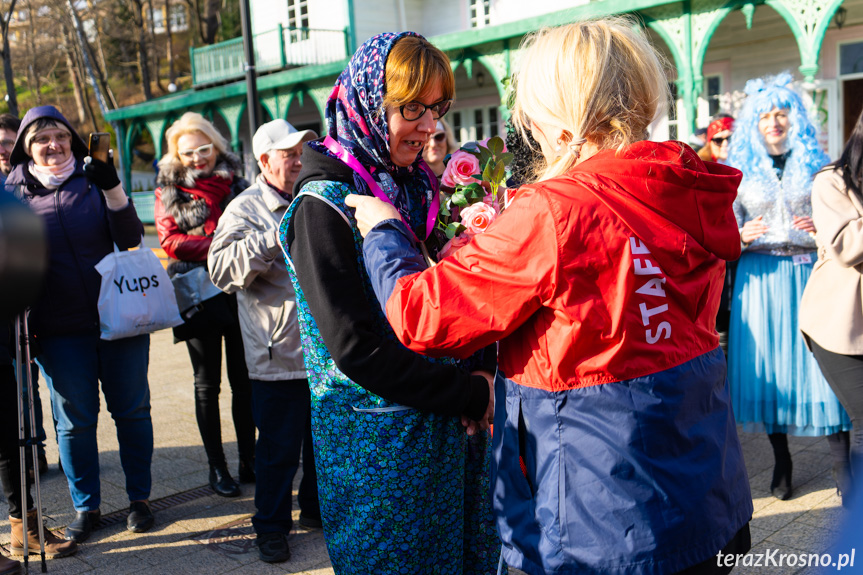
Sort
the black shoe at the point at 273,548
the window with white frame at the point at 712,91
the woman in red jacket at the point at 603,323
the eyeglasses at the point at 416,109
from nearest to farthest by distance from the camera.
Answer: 1. the woman in red jacket at the point at 603,323
2. the eyeglasses at the point at 416,109
3. the black shoe at the point at 273,548
4. the window with white frame at the point at 712,91

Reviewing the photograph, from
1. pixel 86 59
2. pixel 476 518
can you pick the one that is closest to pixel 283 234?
pixel 476 518

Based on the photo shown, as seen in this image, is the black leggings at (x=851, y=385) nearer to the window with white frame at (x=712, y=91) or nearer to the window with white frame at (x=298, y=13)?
the window with white frame at (x=712, y=91)

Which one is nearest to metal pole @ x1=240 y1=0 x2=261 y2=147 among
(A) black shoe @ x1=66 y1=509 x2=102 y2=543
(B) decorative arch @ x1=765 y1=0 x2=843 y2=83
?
(A) black shoe @ x1=66 y1=509 x2=102 y2=543

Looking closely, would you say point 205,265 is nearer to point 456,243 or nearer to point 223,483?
point 223,483

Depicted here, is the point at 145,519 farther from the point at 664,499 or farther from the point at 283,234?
the point at 664,499

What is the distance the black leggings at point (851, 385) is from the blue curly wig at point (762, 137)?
4.36 ft

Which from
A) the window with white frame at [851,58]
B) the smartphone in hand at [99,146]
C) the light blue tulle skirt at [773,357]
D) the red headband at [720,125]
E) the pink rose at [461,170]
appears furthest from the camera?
the window with white frame at [851,58]

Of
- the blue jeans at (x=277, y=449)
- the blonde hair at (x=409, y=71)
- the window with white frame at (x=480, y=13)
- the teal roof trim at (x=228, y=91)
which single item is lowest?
the blue jeans at (x=277, y=449)

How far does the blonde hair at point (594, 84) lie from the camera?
1.53m

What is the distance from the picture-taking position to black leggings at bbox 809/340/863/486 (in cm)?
322

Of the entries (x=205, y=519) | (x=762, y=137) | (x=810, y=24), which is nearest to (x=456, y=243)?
(x=205, y=519)

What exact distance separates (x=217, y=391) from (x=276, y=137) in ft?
5.16

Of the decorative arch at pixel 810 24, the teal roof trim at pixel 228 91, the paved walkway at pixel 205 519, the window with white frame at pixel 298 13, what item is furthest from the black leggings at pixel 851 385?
the window with white frame at pixel 298 13

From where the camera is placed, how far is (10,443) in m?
3.66
